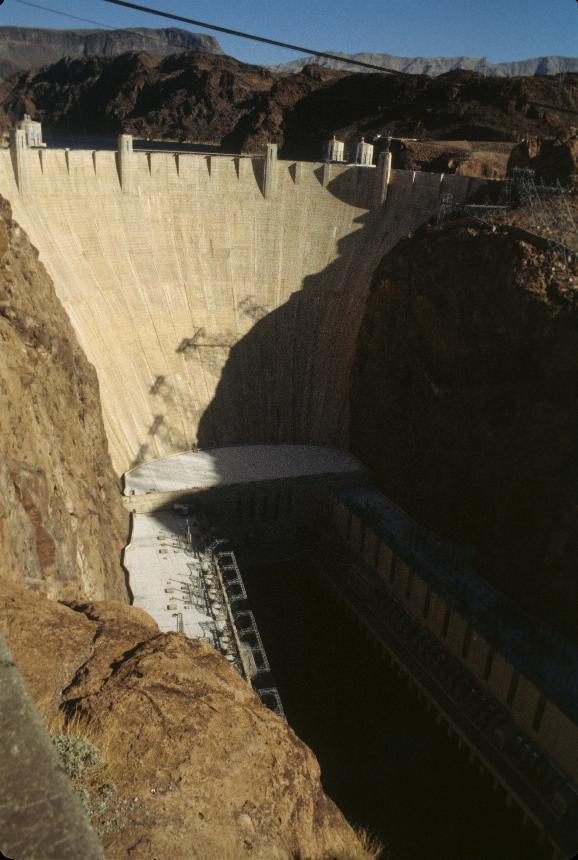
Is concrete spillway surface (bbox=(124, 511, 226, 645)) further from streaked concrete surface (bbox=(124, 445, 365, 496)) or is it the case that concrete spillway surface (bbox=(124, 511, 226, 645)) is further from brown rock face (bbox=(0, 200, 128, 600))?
streaked concrete surface (bbox=(124, 445, 365, 496))

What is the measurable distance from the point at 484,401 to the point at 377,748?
12208mm

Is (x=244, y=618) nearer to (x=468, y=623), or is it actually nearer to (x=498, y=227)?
(x=468, y=623)

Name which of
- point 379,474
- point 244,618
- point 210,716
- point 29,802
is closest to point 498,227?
point 379,474

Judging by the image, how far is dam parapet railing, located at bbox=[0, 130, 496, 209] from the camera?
26.5 meters

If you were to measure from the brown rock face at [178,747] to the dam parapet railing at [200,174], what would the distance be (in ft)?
75.9

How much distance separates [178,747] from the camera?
6184 mm

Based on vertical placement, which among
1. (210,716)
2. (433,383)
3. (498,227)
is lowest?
(433,383)

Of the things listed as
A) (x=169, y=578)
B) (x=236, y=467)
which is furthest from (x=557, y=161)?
(x=169, y=578)

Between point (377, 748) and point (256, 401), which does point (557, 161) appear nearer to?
point (256, 401)

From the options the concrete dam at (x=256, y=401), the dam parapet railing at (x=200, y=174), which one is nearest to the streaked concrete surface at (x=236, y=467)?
the concrete dam at (x=256, y=401)

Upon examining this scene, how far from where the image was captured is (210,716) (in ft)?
21.9

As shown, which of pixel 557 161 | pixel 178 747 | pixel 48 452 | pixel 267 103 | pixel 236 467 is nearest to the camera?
pixel 178 747

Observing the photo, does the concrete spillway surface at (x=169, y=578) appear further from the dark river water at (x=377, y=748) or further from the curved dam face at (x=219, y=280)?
the curved dam face at (x=219, y=280)

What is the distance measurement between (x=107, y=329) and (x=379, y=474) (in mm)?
13003
